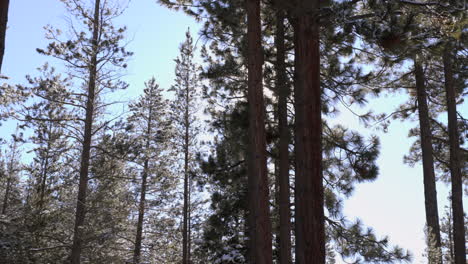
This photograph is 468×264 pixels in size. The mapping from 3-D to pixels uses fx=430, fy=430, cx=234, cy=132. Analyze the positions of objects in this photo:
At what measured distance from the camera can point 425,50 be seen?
6.80m

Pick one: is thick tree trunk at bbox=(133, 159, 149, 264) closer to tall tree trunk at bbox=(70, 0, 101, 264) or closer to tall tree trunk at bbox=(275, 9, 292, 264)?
tall tree trunk at bbox=(70, 0, 101, 264)

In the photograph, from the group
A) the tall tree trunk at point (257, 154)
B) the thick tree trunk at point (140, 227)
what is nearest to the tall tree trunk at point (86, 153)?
the tall tree trunk at point (257, 154)

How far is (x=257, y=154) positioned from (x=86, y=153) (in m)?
6.84

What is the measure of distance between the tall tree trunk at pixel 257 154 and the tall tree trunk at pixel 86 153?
243 inches

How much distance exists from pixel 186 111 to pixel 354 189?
43.7 ft

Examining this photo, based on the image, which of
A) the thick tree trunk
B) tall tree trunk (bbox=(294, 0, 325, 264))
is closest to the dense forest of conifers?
tall tree trunk (bbox=(294, 0, 325, 264))

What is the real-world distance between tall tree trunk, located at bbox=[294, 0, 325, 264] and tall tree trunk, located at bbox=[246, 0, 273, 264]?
115 cm

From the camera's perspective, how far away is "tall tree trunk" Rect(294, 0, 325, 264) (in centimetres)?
593

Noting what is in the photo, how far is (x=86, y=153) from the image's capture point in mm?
12477

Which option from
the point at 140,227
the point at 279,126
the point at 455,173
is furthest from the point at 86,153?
the point at 455,173

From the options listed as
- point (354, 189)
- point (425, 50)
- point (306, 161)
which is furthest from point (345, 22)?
point (354, 189)

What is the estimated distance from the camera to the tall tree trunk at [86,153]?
11.8 meters

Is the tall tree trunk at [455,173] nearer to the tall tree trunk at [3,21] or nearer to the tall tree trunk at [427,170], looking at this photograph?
the tall tree trunk at [427,170]

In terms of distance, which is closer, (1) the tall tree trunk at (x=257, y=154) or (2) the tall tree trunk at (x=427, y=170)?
(1) the tall tree trunk at (x=257, y=154)
